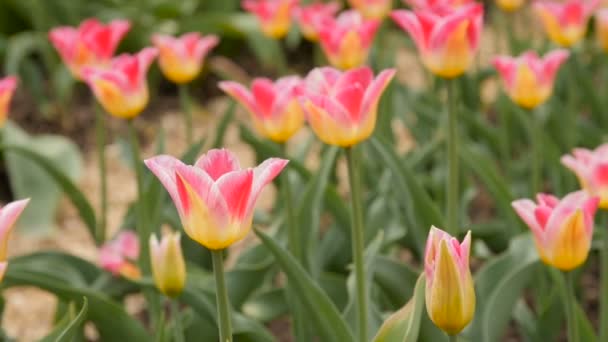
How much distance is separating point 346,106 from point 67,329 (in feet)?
1.69

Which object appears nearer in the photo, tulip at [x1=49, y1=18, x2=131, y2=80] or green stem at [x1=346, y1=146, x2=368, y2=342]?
green stem at [x1=346, y1=146, x2=368, y2=342]

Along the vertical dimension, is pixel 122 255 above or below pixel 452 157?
A: below

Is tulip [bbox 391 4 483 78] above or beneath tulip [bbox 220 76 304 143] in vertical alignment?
above

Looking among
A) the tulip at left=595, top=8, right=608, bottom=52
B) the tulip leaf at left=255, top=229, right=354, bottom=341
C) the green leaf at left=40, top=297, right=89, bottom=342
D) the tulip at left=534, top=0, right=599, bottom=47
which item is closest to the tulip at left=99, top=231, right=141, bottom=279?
the green leaf at left=40, top=297, right=89, bottom=342

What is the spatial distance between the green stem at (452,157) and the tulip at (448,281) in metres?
0.59

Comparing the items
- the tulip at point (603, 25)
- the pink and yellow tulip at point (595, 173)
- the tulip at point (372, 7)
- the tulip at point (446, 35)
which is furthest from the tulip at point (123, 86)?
the tulip at point (603, 25)

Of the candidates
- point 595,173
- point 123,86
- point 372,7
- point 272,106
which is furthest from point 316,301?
point 372,7

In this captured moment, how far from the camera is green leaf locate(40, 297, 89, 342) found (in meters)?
1.47

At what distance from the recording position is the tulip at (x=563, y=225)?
58.1 inches

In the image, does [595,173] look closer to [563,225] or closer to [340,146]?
[563,225]

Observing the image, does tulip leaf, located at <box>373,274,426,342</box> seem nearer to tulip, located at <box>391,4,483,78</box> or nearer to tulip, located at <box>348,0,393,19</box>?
tulip, located at <box>391,4,483,78</box>

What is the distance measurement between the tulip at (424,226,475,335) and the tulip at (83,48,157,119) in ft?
2.90

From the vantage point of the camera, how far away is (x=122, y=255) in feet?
7.52

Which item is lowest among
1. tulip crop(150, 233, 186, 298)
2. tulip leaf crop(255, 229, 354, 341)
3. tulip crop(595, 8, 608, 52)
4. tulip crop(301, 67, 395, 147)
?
tulip crop(595, 8, 608, 52)
